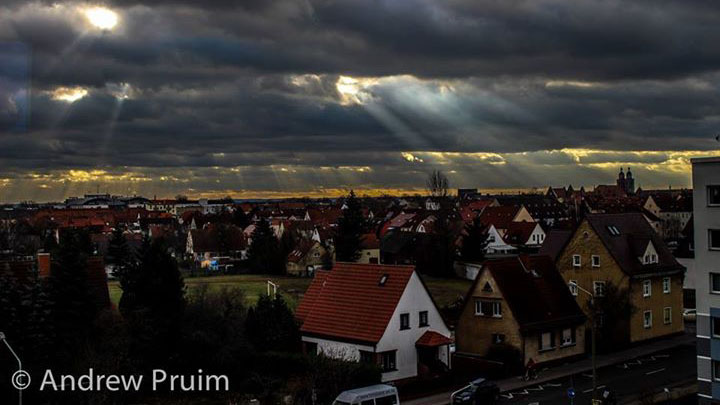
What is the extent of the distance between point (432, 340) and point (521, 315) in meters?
6.40

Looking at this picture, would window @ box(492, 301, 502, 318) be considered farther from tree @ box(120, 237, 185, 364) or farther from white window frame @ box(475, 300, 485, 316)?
tree @ box(120, 237, 185, 364)

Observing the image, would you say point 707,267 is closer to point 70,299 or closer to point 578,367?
point 578,367

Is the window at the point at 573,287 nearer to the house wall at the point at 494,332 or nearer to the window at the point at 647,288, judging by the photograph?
the window at the point at 647,288

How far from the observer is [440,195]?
133m

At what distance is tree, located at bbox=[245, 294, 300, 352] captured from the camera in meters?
41.7

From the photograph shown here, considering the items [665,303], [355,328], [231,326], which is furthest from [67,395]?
[665,303]

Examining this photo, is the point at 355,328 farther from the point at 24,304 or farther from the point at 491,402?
the point at 24,304

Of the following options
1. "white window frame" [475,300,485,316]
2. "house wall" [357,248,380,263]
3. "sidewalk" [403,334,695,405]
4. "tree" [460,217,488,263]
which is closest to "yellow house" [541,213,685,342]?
"sidewalk" [403,334,695,405]

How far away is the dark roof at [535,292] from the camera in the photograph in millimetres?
45062

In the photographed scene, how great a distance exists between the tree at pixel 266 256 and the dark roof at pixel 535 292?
2046 inches

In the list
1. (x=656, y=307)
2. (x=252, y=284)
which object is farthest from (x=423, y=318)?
(x=252, y=284)

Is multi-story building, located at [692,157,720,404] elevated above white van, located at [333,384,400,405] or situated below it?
above

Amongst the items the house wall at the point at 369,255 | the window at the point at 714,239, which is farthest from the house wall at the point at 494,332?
the house wall at the point at 369,255

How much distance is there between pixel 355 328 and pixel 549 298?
13812 mm
